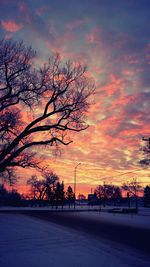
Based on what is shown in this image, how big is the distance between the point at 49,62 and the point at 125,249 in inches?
627

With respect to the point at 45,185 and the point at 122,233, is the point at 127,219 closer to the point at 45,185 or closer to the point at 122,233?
the point at 122,233

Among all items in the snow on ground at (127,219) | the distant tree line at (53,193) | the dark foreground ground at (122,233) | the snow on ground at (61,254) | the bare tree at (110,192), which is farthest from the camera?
the bare tree at (110,192)

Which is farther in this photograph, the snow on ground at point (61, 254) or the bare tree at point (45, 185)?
the bare tree at point (45, 185)

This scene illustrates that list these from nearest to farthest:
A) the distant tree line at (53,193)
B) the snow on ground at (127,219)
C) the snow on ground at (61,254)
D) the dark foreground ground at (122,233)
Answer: the snow on ground at (61,254)
the dark foreground ground at (122,233)
the snow on ground at (127,219)
the distant tree line at (53,193)

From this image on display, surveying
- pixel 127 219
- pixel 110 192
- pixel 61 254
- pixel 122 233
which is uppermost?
pixel 110 192

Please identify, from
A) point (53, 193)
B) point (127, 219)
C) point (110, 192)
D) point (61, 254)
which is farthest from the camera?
point (110, 192)

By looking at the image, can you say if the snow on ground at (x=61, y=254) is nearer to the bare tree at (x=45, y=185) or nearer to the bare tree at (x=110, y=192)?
the bare tree at (x=45, y=185)

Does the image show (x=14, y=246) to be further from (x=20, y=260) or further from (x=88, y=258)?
(x=88, y=258)

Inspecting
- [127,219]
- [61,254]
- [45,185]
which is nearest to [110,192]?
[45,185]

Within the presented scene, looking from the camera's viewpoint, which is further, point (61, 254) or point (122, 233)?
point (122, 233)

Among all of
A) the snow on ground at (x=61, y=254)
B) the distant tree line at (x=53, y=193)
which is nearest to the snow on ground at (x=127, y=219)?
the snow on ground at (x=61, y=254)

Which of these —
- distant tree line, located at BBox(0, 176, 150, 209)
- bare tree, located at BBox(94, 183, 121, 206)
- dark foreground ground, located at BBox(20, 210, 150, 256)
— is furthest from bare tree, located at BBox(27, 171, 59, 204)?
dark foreground ground, located at BBox(20, 210, 150, 256)

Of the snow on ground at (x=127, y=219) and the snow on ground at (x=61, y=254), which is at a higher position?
the snow on ground at (x=61, y=254)

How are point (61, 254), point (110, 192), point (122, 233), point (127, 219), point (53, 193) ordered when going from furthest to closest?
point (110, 192) < point (53, 193) < point (127, 219) < point (122, 233) < point (61, 254)
